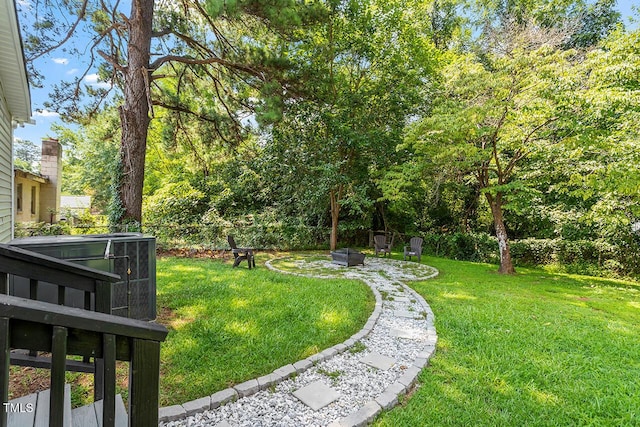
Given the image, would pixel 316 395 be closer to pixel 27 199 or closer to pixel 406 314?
pixel 406 314

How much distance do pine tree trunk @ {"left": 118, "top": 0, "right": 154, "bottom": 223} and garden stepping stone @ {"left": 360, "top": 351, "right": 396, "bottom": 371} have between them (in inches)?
307

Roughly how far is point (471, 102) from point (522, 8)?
12.9 m

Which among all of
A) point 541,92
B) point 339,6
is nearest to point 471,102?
point 541,92

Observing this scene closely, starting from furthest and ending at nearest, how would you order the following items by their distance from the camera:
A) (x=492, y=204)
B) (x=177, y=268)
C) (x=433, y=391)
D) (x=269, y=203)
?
(x=269, y=203)
(x=492, y=204)
(x=177, y=268)
(x=433, y=391)

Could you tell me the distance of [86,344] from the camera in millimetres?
896

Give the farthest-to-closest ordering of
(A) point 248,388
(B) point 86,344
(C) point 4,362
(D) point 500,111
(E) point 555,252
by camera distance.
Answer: (E) point 555,252
(D) point 500,111
(A) point 248,388
(B) point 86,344
(C) point 4,362

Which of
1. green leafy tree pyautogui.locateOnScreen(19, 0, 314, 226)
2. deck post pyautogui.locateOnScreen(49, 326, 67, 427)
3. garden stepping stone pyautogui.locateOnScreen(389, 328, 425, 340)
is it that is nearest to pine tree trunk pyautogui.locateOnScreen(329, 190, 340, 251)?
green leafy tree pyautogui.locateOnScreen(19, 0, 314, 226)

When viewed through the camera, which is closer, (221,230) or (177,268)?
(177,268)

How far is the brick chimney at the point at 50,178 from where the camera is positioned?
13.8 meters

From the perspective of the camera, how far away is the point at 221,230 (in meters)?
11.3

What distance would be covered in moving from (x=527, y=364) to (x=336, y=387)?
7.19 feet

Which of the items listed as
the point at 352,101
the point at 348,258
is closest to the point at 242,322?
the point at 348,258

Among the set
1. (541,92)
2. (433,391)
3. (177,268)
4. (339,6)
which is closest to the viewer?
(433,391)

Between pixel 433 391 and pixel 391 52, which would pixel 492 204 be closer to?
pixel 391 52
